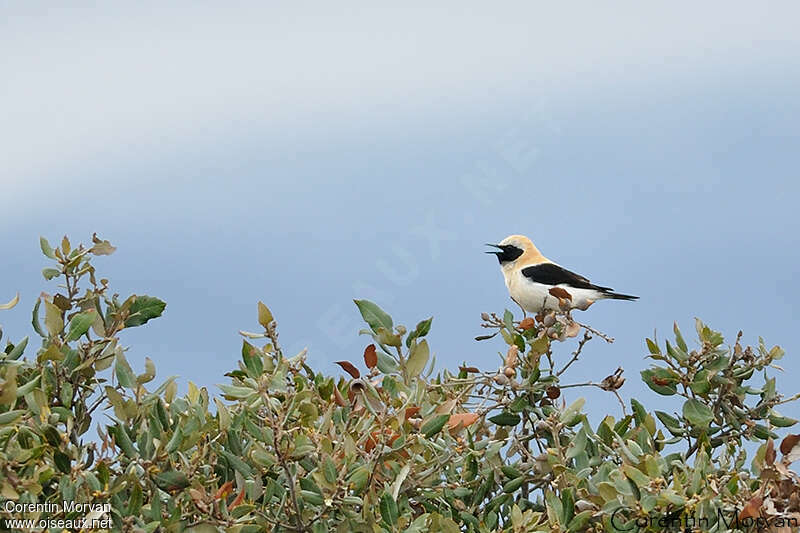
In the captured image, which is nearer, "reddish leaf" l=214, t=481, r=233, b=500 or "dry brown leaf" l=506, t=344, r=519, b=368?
"reddish leaf" l=214, t=481, r=233, b=500

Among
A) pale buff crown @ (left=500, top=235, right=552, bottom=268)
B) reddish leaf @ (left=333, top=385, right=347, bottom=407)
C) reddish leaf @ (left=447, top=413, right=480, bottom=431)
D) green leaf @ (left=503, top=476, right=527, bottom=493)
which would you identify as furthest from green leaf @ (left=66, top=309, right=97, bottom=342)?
pale buff crown @ (left=500, top=235, right=552, bottom=268)

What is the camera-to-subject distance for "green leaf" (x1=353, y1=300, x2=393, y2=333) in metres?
4.44

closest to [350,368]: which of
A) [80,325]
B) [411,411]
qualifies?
[411,411]

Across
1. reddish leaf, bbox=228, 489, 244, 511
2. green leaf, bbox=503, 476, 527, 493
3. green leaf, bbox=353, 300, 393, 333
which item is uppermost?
green leaf, bbox=353, 300, 393, 333

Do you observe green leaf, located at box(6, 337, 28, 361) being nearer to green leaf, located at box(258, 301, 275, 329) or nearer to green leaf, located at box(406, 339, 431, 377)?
green leaf, located at box(258, 301, 275, 329)

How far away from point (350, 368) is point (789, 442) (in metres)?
1.97

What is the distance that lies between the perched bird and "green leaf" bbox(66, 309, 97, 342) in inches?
206

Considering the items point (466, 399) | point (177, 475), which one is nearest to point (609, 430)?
point (466, 399)

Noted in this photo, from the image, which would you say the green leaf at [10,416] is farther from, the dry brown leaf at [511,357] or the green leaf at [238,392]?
the dry brown leaf at [511,357]

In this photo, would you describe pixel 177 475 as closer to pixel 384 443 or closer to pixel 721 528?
pixel 384 443

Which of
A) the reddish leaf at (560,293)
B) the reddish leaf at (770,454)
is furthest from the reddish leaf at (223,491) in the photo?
the reddish leaf at (560,293)

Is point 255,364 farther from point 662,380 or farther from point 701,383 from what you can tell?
point 701,383

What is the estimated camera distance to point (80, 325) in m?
3.95

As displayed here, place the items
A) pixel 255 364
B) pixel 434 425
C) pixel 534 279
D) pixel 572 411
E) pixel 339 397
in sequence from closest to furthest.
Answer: pixel 434 425 → pixel 255 364 → pixel 339 397 → pixel 572 411 → pixel 534 279
